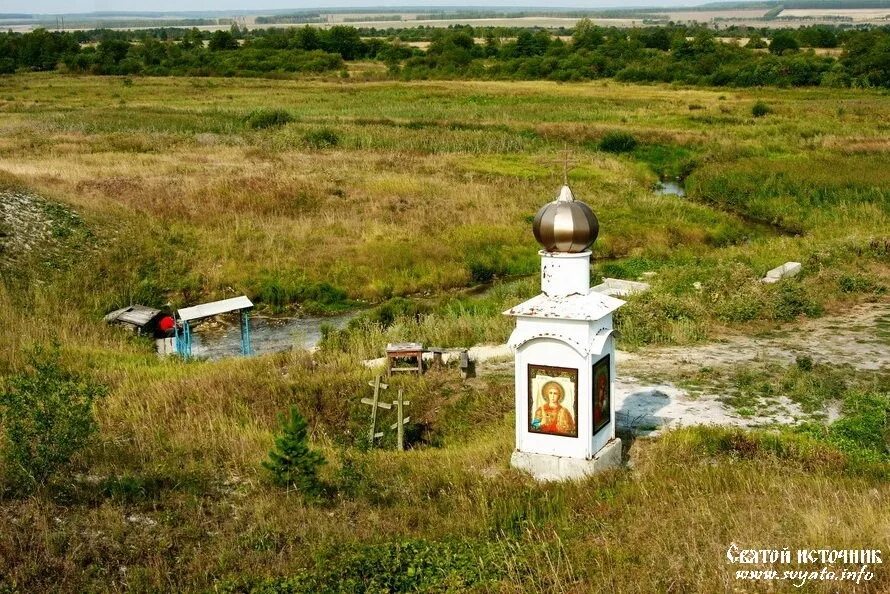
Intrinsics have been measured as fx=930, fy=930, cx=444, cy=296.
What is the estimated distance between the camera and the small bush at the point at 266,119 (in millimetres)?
48125

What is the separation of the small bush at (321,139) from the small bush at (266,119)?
5.48 m

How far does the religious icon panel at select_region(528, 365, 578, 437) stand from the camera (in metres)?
9.44

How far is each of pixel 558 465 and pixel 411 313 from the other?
10846mm

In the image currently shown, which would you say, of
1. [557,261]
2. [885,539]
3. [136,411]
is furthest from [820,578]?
[136,411]

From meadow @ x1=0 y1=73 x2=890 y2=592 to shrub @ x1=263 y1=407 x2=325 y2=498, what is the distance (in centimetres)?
→ 16

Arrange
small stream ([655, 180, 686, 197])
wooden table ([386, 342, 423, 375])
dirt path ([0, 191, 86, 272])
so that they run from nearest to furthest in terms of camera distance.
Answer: wooden table ([386, 342, 423, 375])
dirt path ([0, 191, 86, 272])
small stream ([655, 180, 686, 197])

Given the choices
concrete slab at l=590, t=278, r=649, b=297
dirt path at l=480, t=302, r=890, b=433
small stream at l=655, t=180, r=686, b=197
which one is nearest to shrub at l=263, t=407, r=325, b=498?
dirt path at l=480, t=302, r=890, b=433

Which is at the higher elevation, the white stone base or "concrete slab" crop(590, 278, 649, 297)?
the white stone base

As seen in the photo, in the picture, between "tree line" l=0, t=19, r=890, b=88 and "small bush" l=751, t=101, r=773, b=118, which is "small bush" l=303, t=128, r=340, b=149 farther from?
"tree line" l=0, t=19, r=890, b=88

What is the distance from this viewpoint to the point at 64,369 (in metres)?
14.5

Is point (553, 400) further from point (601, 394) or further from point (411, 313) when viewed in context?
point (411, 313)

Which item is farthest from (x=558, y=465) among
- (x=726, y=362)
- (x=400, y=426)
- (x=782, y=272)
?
(x=782, y=272)

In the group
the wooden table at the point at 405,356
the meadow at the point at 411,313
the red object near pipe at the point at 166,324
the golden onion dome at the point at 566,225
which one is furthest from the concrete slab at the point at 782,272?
the red object near pipe at the point at 166,324

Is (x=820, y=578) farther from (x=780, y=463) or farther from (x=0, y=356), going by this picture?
(x=0, y=356)
